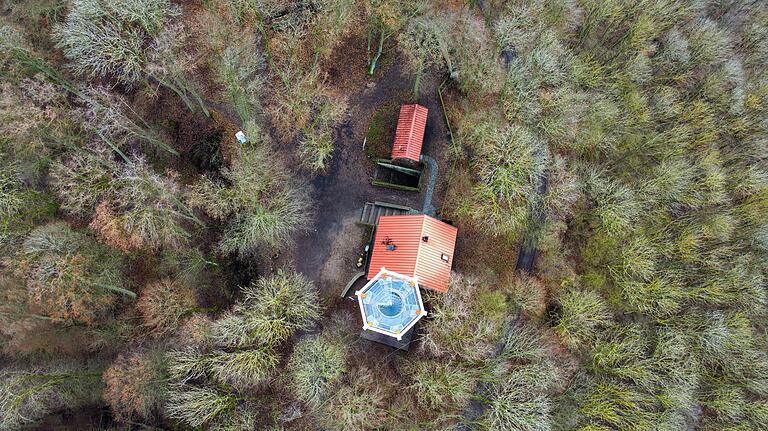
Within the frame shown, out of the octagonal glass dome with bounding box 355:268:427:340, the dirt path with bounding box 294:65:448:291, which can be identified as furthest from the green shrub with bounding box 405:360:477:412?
the dirt path with bounding box 294:65:448:291

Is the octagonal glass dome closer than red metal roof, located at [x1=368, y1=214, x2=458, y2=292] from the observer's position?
Yes

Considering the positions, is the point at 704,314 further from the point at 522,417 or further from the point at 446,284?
the point at 446,284

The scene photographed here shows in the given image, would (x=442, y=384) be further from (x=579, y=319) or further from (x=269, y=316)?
(x=269, y=316)

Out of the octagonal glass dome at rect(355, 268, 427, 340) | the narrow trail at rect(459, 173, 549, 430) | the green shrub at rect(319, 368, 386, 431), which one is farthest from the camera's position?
the narrow trail at rect(459, 173, 549, 430)

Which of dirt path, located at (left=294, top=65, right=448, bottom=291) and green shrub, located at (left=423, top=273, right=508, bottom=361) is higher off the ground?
dirt path, located at (left=294, top=65, right=448, bottom=291)

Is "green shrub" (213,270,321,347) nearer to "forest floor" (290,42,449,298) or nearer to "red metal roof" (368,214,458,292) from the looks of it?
"forest floor" (290,42,449,298)

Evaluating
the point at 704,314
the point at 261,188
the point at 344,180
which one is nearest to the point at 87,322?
the point at 261,188
